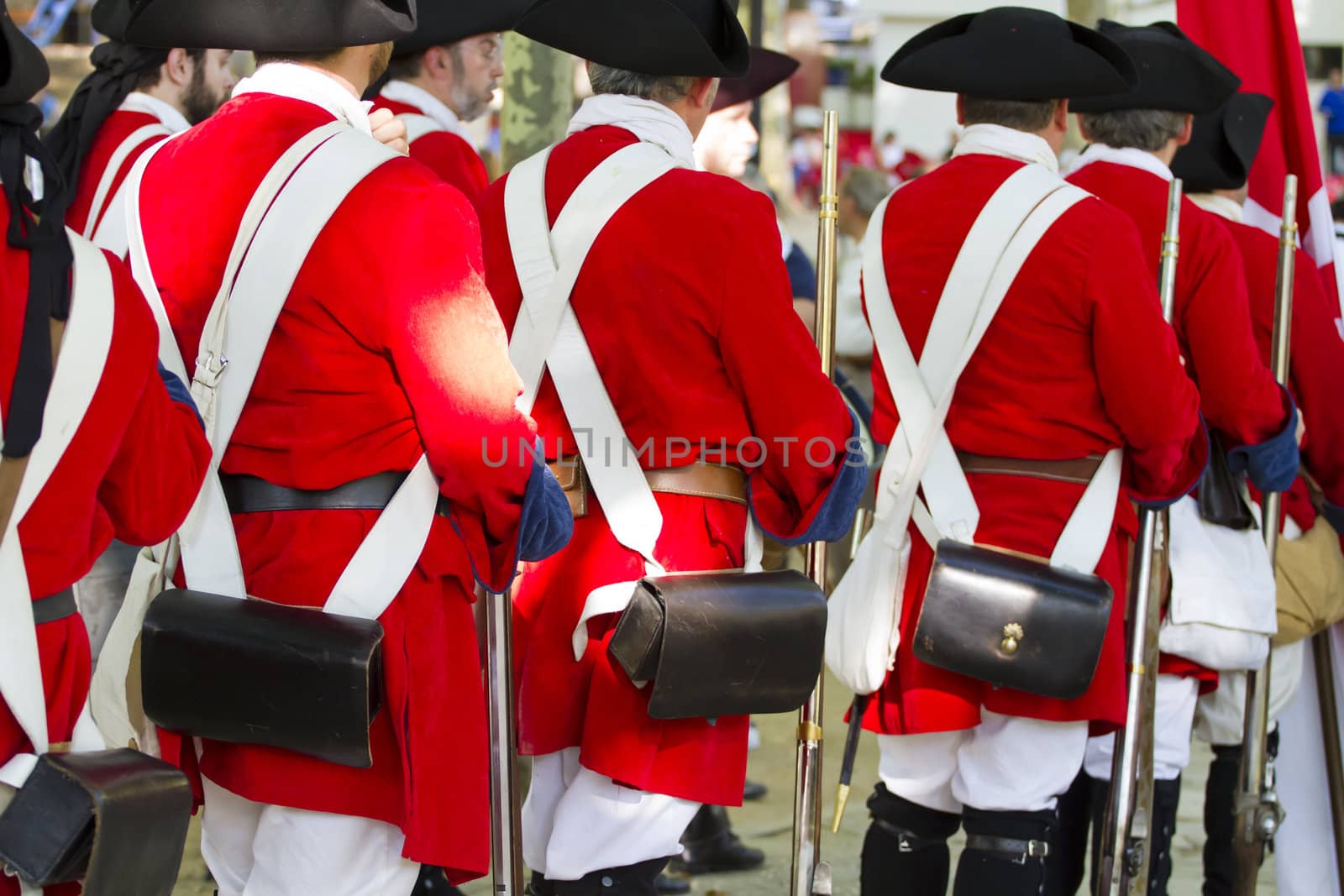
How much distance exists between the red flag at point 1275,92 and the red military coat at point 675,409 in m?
2.10

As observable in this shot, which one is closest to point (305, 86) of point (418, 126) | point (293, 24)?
point (293, 24)

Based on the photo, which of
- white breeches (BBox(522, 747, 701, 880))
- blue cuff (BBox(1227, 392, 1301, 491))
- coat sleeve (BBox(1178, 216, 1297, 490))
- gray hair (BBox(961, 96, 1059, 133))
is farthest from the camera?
blue cuff (BBox(1227, 392, 1301, 491))

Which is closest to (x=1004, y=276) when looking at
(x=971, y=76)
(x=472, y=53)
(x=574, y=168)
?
(x=971, y=76)

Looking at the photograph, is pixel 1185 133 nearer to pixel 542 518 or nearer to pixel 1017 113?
pixel 1017 113

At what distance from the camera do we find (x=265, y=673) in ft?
8.21

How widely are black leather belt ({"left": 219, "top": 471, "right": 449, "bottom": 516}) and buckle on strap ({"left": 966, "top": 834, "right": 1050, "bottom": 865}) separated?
5.47 feet

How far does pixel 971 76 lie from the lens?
3.69m

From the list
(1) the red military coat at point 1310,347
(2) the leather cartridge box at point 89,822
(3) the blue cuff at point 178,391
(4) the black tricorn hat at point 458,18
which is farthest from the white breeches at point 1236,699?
(2) the leather cartridge box at point 89,822

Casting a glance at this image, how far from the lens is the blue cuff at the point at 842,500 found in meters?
3.12

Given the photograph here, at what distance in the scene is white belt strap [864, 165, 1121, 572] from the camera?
3.52 m

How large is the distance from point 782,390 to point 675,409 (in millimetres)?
200

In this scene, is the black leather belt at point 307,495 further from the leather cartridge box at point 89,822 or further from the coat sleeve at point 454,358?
the leather cartridge box at point 89,822

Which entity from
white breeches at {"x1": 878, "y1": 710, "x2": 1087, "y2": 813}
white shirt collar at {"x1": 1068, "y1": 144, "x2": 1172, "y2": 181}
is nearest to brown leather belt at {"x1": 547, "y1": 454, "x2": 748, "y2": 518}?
white breeches at {"x1": 878, "y1": 710, "x2": 1087, "y2": 813}

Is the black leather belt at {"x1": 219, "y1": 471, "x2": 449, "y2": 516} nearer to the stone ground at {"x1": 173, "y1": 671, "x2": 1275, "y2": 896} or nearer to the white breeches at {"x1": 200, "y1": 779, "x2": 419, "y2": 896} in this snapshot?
the white breeches at {"x1": 200, "y1": 779, "x2": 419, "y2": 896}
